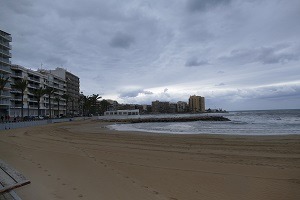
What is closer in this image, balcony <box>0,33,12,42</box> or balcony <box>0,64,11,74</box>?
balcony <box>0,64,11,74</box>

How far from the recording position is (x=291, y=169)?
9.84 m

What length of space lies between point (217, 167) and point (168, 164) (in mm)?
1932

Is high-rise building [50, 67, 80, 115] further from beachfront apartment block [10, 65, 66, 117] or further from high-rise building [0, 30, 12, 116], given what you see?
high-rise building [0, 30, 12, 116]

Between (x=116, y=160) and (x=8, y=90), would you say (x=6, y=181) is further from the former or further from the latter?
(x=8, y=90)

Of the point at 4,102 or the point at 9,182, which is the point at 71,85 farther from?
the point at 9,182

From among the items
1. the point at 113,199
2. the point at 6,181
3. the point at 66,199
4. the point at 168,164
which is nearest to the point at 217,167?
the point at 168,164

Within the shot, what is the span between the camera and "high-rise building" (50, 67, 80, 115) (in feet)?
451

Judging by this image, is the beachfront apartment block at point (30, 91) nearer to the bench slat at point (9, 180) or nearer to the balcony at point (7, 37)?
the balcony at point (7, 37)

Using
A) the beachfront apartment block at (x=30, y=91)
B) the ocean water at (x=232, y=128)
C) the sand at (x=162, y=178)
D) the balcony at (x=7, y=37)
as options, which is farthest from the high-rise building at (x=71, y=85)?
the sand at (x=162, y=178)

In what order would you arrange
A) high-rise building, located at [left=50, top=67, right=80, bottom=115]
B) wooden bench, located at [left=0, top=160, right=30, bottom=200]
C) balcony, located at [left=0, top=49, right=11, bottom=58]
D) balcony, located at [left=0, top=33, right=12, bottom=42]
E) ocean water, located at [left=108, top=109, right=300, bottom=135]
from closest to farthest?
wooden bench, located at [left=0, top=160, right=30, bottom=200]
ocean water, located at [left=108, top=109, right=300, bottom=135]
balcony, located at [left=0, top=49, right=11, bottom=58]
balcony, located at [left=0, top=33, right=12, bottom=42]
high-rise building, located at [left=50, top=67, right=80, bottom=115]

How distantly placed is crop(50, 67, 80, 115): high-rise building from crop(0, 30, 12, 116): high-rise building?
182 feet

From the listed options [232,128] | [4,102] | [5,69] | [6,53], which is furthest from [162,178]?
[6,53]

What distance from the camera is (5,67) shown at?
251ft

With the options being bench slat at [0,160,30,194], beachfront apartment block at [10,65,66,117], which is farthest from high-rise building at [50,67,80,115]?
bench slat at [0,160,30,194]
